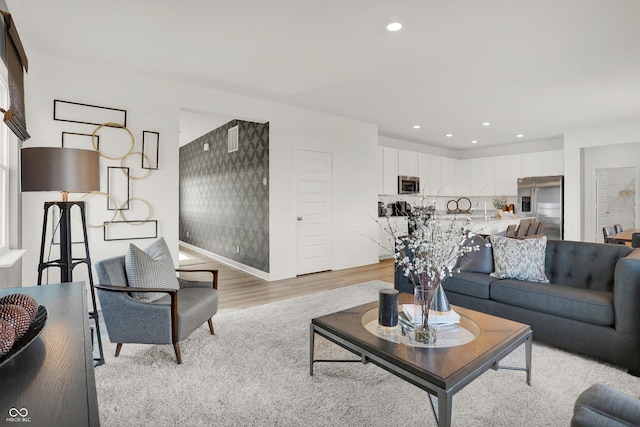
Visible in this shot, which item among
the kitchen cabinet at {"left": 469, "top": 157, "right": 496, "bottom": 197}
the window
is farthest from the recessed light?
the kitchen cabinet at {"left": 469, "top": 157, "right": 496, "bottom": 197}

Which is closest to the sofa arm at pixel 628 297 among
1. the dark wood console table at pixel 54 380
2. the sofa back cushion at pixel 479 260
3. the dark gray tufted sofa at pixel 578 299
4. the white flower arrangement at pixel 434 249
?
the dark gray tufted sofa at pixel 578 299

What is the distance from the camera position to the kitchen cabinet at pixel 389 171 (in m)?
7.12

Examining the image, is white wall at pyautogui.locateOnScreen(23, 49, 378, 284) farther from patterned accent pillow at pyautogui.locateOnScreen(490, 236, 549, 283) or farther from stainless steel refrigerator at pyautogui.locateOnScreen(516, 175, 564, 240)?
stainless steel refrigerator at pyautogui.locateOnScreen(516, 175, 564, 240)

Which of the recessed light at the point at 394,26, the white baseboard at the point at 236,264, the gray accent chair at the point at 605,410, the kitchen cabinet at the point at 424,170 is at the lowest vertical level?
the white baseboard at the point at 236,264

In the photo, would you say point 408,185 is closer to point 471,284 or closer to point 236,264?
point 236,264

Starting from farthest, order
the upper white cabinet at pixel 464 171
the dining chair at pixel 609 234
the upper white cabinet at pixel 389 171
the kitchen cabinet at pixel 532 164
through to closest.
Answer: the kitchen cabinet at pixel 532 164, the upper white cabinet at pixel 464 171, the upper white cabinet at pixel 389 171, the dining chair at pixel 609 234

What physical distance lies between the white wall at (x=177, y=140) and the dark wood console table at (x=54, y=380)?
9.82ft

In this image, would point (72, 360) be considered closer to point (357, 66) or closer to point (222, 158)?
point (357, 66)

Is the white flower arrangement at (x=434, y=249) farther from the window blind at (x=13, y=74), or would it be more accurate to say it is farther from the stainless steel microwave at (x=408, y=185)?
the stainless steel microwave at (x=408, y=185)

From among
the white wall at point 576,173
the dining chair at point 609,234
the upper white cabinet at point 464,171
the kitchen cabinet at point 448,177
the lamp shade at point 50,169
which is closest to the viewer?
the lamp shade at point 50,169

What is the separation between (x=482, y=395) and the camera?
204 cm

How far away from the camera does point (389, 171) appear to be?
23.7 ft

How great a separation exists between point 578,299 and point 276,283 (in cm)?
352

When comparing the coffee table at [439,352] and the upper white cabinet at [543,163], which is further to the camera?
the upper white cabinet at [543,163]
